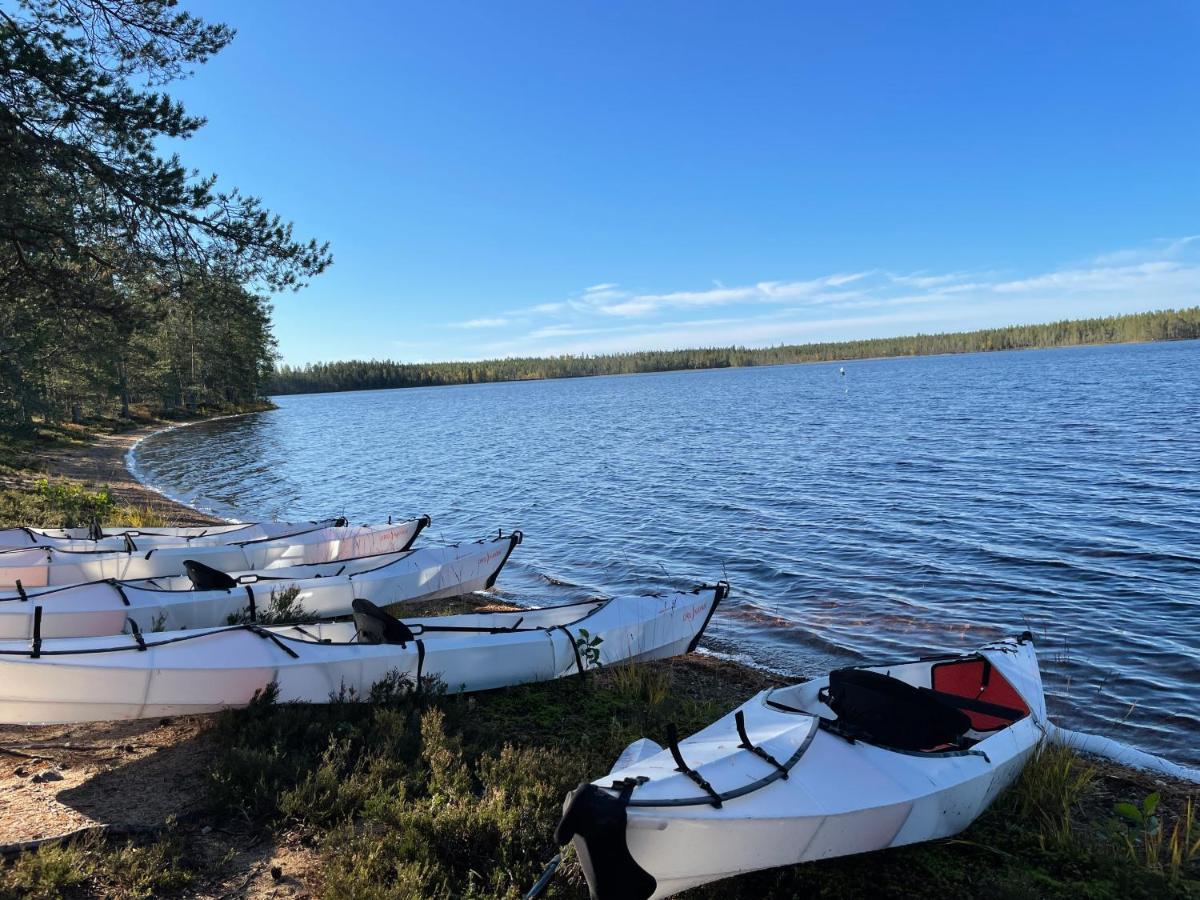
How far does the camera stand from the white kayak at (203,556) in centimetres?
1043

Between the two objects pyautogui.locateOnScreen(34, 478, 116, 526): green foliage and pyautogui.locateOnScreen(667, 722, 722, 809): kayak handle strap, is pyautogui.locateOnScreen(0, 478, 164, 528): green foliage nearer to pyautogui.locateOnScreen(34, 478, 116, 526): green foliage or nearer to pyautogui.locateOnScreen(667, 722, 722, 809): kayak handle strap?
pyautogui.locateOnScreen(34, 478, 116, 526): green foliage

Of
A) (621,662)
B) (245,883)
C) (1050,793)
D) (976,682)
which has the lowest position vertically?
(621,662)

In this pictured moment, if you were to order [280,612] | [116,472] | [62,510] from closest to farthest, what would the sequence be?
1. [280,612]
2. [62,510]
3. [116,472]

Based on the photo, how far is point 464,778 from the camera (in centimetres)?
476

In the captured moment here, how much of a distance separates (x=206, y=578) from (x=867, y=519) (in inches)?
554

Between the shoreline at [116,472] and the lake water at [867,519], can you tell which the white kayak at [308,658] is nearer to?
the lake water at [867,519]

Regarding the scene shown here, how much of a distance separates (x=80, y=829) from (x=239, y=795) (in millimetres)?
843

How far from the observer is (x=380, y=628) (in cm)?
684

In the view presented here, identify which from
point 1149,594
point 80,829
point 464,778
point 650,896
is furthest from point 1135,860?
point 1149,594

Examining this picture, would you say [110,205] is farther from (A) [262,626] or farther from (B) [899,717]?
(B) [899,717]

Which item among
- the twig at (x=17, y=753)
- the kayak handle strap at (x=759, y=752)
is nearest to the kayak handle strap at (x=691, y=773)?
the kayak handle strap at (x=759, y=752)

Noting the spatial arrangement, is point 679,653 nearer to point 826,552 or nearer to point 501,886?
point 501,886

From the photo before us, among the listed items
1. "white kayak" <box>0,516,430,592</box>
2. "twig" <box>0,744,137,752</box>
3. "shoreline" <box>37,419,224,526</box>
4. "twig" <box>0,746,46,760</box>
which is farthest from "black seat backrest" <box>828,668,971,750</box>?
"shoreline" <box>37,419,224,526</box>

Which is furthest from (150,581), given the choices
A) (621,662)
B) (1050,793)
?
(1050,793)
